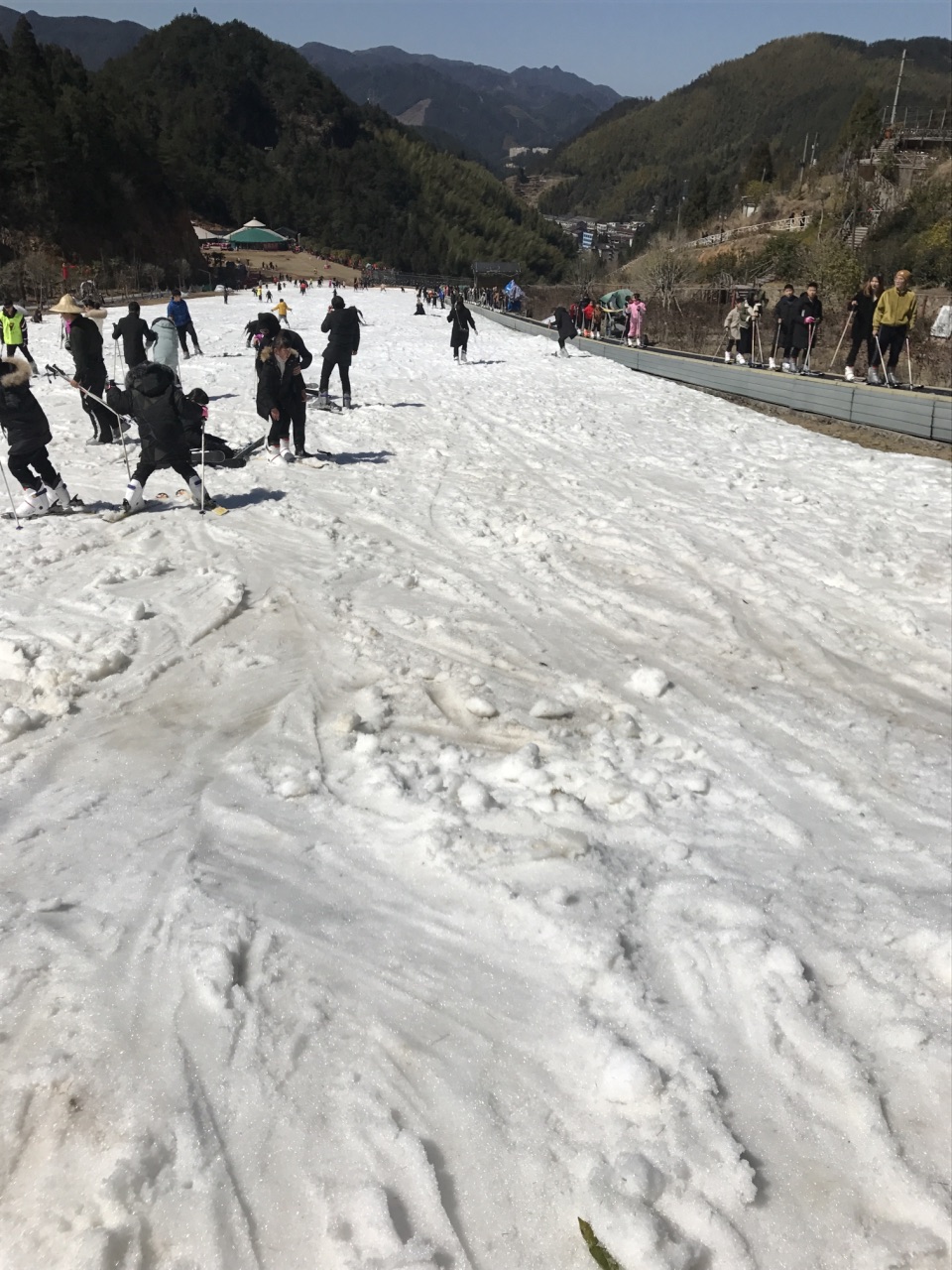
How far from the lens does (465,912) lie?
3207 millimetres

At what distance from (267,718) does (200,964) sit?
1771mm

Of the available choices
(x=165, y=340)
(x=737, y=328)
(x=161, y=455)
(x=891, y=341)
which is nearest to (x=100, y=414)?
(x=165, y=340)

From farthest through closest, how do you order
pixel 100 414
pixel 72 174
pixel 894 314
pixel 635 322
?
1. pixel 72 174
2. pixel 635 322
3. pixel 894 314
4. pixel 100 414

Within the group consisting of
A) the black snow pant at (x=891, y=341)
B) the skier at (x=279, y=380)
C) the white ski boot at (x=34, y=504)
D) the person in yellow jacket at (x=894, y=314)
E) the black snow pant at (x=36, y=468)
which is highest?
the person in yellow jacket at (x=894, y=314)

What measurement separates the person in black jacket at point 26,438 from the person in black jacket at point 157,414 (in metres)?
0.66

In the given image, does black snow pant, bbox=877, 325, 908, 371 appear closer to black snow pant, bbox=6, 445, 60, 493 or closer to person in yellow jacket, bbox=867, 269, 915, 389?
person in yellow jacket, bbox=867, 269, 915, 389

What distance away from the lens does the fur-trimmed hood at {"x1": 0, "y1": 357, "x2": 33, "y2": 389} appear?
6.92 m

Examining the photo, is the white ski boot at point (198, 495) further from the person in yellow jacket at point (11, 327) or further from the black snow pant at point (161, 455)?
the person in yellow jacket at point (11, 327)

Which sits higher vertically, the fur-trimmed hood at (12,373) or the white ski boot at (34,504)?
the fur-trimmed hood at (12,373)

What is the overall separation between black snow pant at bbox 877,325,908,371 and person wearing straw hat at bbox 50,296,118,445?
1125 centimetres

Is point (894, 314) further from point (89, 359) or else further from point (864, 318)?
point (89, 359)

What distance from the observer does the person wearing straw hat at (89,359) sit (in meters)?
10.1

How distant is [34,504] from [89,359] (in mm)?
3638

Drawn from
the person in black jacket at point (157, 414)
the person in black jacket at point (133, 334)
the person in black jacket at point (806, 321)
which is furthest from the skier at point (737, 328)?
the person in black jacket at point (157, 414)
